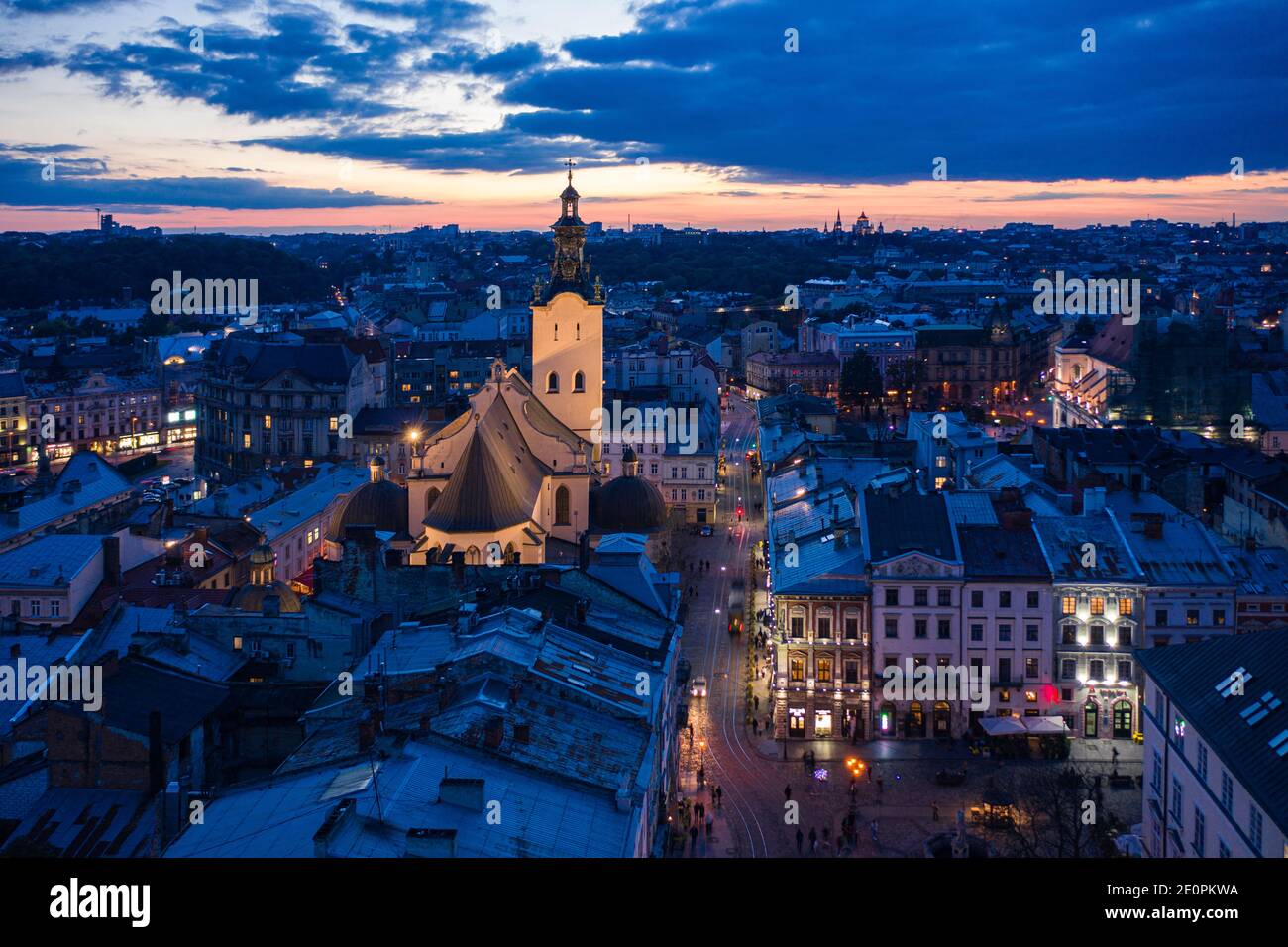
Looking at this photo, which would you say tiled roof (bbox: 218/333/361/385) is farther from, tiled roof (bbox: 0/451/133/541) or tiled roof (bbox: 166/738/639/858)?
tiled roof (bbox: 166/738/639/858)

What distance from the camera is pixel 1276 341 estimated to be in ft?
329

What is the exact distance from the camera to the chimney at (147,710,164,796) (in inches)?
923

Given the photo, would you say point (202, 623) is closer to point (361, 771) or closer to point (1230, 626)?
point (361, 771)

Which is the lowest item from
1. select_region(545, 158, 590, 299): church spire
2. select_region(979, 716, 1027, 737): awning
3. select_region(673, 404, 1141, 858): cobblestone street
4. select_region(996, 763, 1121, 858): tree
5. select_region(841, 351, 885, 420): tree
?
select_region(673, 404, 1141, 858): cobblestone street

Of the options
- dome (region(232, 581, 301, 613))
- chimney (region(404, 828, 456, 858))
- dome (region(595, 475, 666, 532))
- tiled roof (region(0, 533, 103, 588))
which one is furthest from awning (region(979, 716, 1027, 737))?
tiled roof (region(0, 533, 103, 588))

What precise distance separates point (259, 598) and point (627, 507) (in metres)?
18.0

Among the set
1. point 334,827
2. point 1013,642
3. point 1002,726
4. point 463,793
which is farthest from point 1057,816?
point 334,827

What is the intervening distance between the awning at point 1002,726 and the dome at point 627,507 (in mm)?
18410

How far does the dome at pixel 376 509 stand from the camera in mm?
48344

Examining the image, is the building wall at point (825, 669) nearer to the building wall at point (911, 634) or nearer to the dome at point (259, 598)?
the building wall at point (911, 634)

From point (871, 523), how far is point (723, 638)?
923cm

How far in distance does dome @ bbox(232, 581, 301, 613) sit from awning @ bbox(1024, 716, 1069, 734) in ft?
62.0

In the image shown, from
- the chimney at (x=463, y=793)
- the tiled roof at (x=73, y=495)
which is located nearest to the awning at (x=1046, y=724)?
the chimney at (x=463, y=793)
